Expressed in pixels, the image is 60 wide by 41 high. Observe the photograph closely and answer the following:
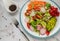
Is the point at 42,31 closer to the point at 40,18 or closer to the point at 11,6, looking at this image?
the point at 40,18

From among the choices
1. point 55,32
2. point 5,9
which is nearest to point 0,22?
point 5,9

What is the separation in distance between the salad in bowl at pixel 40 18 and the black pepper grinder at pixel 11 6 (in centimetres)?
5

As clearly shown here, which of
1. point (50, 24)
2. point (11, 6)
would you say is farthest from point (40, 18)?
point (11, 6)

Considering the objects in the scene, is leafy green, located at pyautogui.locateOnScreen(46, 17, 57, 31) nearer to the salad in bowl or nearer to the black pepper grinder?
the salad in bowl

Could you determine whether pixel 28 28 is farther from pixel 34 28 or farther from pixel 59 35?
pixel 59 35

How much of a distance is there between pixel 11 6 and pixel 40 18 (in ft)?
0.56

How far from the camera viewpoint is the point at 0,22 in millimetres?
917

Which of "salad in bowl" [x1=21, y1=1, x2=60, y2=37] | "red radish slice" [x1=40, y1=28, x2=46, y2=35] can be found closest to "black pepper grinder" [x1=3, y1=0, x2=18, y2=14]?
"salad in bowl" [x1=21, y1=1, x2=60, y2=37]

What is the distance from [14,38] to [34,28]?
0.37 ft

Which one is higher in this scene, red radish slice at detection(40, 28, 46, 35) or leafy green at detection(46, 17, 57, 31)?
leafy green at detection(46, 17, 57, 31)

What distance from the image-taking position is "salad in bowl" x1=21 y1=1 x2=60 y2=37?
0.86 metres

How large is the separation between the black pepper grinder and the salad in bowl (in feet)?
0.18

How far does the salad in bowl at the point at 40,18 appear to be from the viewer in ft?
2.82

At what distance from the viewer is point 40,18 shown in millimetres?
875
